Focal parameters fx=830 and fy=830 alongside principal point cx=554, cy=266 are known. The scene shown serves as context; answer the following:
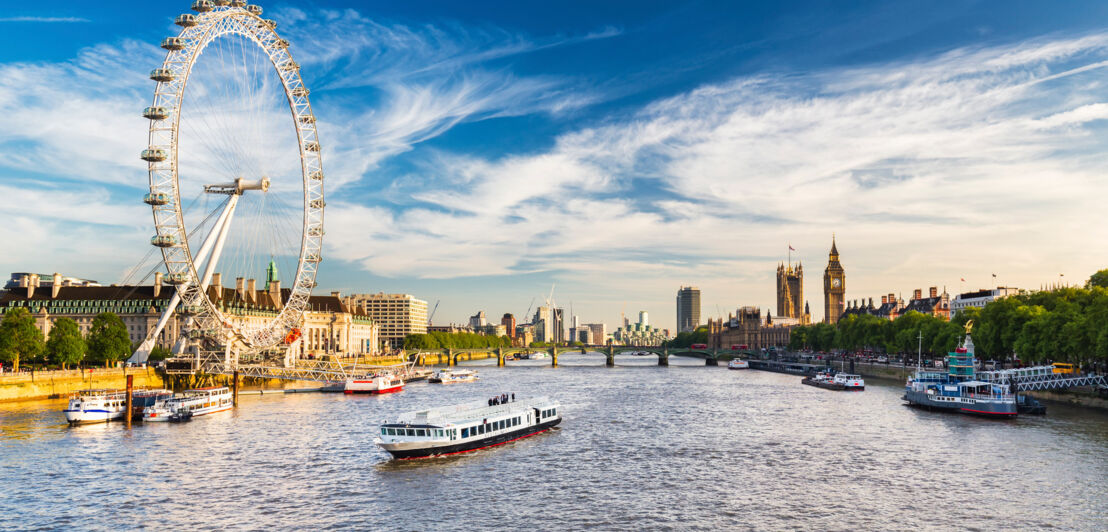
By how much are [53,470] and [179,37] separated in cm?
5669

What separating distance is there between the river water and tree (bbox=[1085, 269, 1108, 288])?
53.3 m

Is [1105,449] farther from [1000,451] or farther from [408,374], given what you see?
[408,374]

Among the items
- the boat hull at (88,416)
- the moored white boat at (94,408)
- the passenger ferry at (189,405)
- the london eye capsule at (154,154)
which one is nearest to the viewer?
the boat hull at (88,416)

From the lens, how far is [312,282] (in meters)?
121

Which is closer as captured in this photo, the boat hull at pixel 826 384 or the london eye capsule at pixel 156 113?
the london eye capsule at pixel 156 113

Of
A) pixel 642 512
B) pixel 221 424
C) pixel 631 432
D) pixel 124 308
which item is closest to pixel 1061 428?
pixel 631 432

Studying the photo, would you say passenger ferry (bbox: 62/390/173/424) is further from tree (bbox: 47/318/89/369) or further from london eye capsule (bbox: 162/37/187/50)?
london eye capsule (bbox: 162/37/187/50)

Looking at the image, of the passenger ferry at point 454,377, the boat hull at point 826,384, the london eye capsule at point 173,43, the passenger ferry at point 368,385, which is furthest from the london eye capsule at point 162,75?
the boat hull at point 826,384

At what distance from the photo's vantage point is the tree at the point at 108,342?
110 metres

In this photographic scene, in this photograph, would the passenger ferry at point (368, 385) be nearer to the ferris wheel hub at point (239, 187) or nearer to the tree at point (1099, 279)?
the ferris wheel hub at point (239, 187)

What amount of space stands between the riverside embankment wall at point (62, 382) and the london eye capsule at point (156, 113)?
2845 centimetres

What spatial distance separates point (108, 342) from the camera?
11006cm

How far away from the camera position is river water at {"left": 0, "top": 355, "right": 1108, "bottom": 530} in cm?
4103

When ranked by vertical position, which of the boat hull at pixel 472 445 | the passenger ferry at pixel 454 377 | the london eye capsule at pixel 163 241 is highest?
the london eye capsule at pixel 163 241
